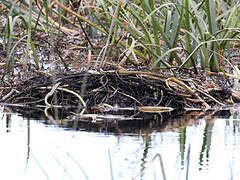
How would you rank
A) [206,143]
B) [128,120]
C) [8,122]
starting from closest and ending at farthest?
[206,143]
[8,122]
[128,120]

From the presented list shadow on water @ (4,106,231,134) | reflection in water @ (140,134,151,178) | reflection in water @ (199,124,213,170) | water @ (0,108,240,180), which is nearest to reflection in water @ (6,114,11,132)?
water @ (0,108,240,180)

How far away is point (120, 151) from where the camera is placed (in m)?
4.13

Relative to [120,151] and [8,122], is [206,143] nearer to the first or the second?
[120,151]

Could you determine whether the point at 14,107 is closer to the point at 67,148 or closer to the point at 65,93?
the point at 65,93

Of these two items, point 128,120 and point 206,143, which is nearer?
point 206,143

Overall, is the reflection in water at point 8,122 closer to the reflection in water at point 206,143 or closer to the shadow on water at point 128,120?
the shadow on water at point 128,120

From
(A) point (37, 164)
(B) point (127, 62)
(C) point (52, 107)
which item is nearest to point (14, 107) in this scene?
(C) point (52, 107)

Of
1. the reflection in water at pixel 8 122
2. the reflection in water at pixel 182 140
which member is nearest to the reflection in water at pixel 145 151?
the reflection in water at pixel 182 140

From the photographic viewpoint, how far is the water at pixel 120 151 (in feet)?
11.9

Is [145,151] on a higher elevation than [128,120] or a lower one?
lower

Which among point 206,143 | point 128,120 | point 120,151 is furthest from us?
point 128,120

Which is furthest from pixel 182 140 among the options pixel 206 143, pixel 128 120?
pixel 128 120

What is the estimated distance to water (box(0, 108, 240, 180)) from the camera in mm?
3629

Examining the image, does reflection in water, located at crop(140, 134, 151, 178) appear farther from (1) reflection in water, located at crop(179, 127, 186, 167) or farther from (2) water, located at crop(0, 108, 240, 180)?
(1) reflection in water, located at crop(179, 127, 186, 167)
